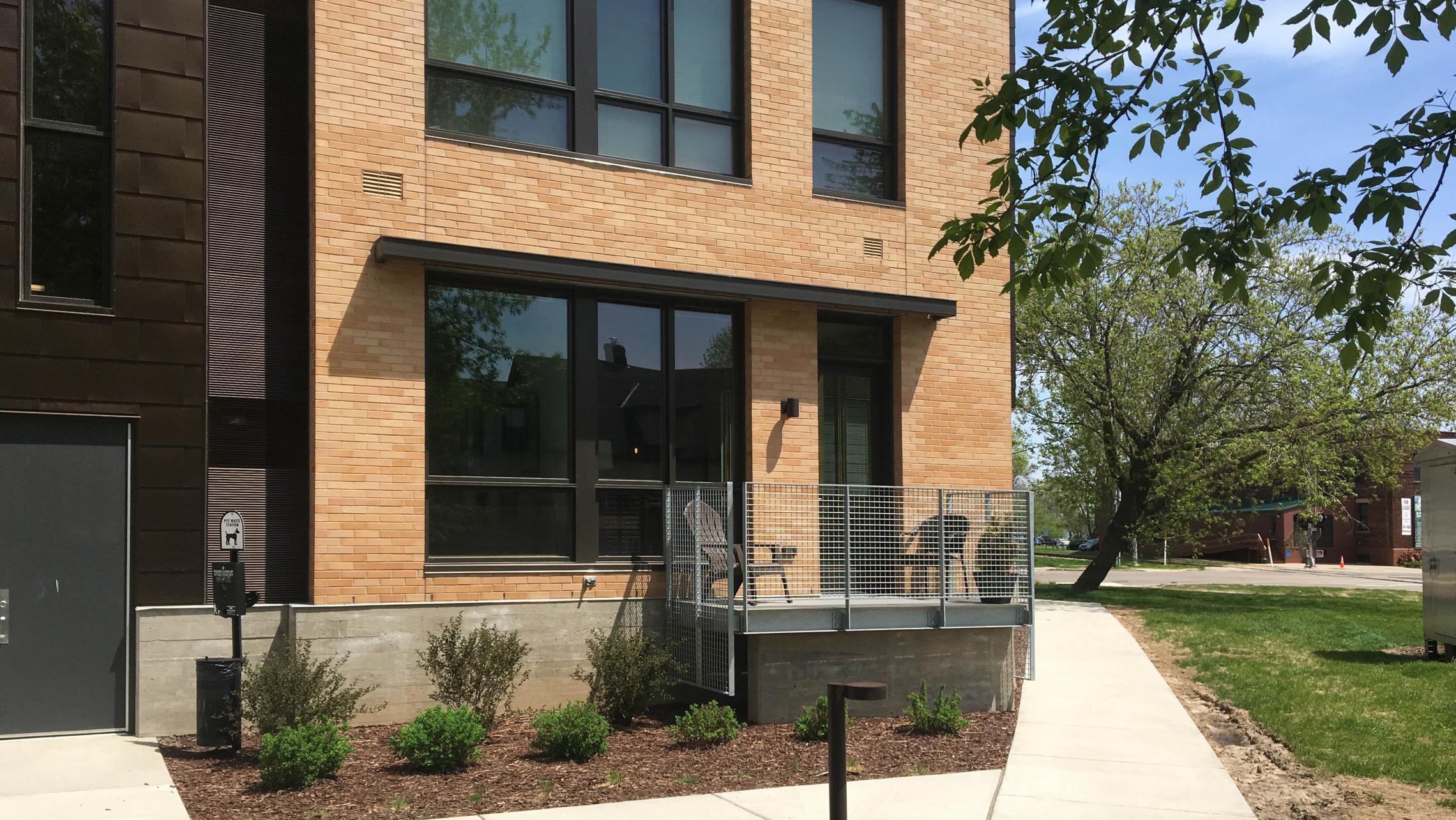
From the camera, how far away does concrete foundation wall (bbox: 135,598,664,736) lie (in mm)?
10289

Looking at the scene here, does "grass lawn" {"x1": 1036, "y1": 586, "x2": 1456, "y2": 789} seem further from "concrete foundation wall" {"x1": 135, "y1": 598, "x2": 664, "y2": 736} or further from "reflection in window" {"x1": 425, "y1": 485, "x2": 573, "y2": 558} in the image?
"reflection in window" {"x1": 425, "y1": 485, "x2": 573, "y2": 558}

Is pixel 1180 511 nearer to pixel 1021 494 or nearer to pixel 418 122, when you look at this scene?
pixel 1021 494

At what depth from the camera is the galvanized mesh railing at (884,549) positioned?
12102 millimetres

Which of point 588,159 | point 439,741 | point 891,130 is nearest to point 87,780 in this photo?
point 439,741

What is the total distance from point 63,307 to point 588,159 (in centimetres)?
497

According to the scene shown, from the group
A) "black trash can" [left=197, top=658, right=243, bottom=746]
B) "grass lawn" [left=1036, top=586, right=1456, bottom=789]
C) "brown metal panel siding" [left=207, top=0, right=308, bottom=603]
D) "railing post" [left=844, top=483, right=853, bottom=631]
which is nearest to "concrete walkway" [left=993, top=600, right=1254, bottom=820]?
"grass lawn" [left=1036, top=586, right=1456, bottom=789]

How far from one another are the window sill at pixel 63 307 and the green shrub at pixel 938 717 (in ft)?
26.0

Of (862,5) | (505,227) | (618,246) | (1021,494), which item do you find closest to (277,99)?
(505,227)

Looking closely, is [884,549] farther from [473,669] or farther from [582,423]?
[473,669]

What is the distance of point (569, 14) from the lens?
12461 millimetres

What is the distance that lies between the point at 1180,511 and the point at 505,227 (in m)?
20.9

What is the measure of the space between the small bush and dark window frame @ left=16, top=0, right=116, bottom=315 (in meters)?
4.50

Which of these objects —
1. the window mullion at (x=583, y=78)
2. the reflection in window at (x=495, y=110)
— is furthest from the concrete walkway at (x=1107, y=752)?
the reflection in window at (x=495, y=110)

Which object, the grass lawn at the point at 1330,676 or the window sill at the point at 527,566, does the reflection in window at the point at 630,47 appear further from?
the grass lawn at the point at 1330,676
